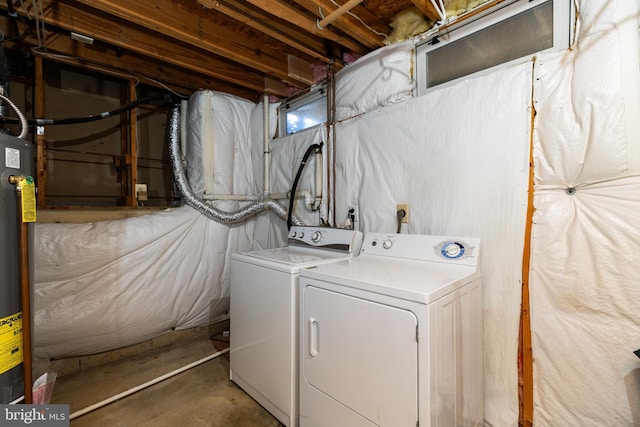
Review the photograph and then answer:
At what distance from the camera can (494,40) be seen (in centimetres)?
157

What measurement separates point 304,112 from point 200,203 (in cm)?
128

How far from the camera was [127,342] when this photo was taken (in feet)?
7.49

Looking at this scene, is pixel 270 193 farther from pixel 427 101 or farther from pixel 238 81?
pixel 427 101

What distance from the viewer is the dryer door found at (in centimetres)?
108

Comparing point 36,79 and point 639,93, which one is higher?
point 36,79

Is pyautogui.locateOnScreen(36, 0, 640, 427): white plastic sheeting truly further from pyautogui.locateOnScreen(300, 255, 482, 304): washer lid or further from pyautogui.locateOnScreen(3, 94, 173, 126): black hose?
pyautogui.locateOnScreen(3, 94, 173, 126): black hose

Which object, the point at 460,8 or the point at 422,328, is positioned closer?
the point at 422,328

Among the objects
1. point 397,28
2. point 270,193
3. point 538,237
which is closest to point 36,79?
point 270,193

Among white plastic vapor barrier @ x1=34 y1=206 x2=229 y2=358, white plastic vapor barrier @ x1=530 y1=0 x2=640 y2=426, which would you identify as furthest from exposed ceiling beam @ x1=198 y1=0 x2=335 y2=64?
white plastic vapor barrier @ x1=34 y1=206 x2=229 y2=358

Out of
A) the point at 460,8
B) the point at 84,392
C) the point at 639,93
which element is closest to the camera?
the point at 639,93

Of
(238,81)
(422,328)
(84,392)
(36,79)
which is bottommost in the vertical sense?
(84,392)

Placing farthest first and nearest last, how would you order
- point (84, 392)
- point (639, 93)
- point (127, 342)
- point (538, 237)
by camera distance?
point (127, 342)
point (84, 392)
point (538, 237)
point (639, 93)

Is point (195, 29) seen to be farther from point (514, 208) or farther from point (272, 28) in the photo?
point (514, 208)

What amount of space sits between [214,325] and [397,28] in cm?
294
